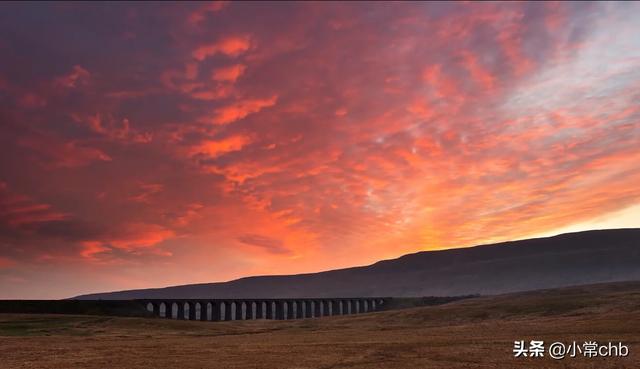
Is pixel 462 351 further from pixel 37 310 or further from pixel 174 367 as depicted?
pixel 37 310

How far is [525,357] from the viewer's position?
109 ft

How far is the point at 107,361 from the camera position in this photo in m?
36.0

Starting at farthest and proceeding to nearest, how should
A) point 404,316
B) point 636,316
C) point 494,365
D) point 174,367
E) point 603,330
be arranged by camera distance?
point 404,316 → point 636,316 → point 603,330 → point 174,367 → point 494,365

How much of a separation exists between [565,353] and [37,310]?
86.6 metres

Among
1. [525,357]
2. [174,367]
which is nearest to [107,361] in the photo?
[174,367]

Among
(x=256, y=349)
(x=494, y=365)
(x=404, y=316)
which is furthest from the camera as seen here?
(x=404, y=316)

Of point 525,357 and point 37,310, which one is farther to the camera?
point 37,310

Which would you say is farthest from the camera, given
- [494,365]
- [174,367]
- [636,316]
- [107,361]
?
[636,316]

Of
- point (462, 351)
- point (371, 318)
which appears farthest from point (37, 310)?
point (462, 351)

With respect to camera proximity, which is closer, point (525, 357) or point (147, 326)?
point (525, 357)

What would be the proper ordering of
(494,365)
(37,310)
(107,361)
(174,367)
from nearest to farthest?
(494,365)
(174,367)
(107,361)
(37,310)

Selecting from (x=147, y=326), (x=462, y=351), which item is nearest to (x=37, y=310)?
(x=147, y=326)

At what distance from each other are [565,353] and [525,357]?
323cm

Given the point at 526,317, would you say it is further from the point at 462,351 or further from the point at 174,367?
the point at 174,367
